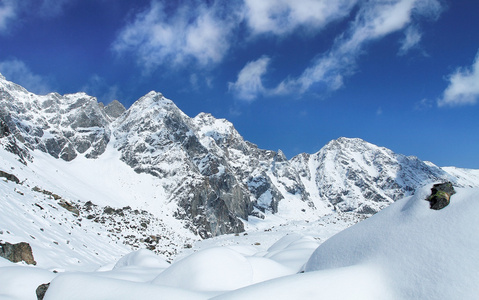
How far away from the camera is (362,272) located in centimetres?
508

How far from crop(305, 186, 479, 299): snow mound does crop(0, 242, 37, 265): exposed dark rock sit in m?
10.5

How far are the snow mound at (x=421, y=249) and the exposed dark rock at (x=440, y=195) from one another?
0.09 meters

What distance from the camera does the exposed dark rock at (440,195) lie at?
18.2 feet

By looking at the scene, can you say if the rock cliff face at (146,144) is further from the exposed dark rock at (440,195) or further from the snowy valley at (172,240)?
the exposed dark rock at (440,195)

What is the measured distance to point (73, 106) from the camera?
298 feet

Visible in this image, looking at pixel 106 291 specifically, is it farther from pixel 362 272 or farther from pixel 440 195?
pixel 440 195

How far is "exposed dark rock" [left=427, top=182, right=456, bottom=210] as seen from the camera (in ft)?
18.2

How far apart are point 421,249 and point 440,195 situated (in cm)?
129

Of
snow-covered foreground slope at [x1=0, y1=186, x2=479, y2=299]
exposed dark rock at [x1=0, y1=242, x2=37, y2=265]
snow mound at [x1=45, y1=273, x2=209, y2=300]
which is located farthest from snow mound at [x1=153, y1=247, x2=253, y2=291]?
exposed dark rock at [x1=0, y1=242, x2=37, y2=265]

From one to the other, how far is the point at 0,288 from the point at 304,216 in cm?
14030

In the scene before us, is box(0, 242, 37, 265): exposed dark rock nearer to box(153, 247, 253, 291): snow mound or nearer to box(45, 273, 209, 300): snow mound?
box(45, 273, 209, 300): snow mound

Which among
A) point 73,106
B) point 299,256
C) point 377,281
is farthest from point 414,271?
point 73,106

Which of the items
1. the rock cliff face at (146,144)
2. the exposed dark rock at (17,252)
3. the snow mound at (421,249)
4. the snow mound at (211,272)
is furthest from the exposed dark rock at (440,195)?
the rock cliff face at (146,144)

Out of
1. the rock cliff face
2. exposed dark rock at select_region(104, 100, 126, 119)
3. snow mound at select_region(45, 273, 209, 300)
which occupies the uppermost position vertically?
exposed dark rock at select_region(104, 100, 126, 119)
